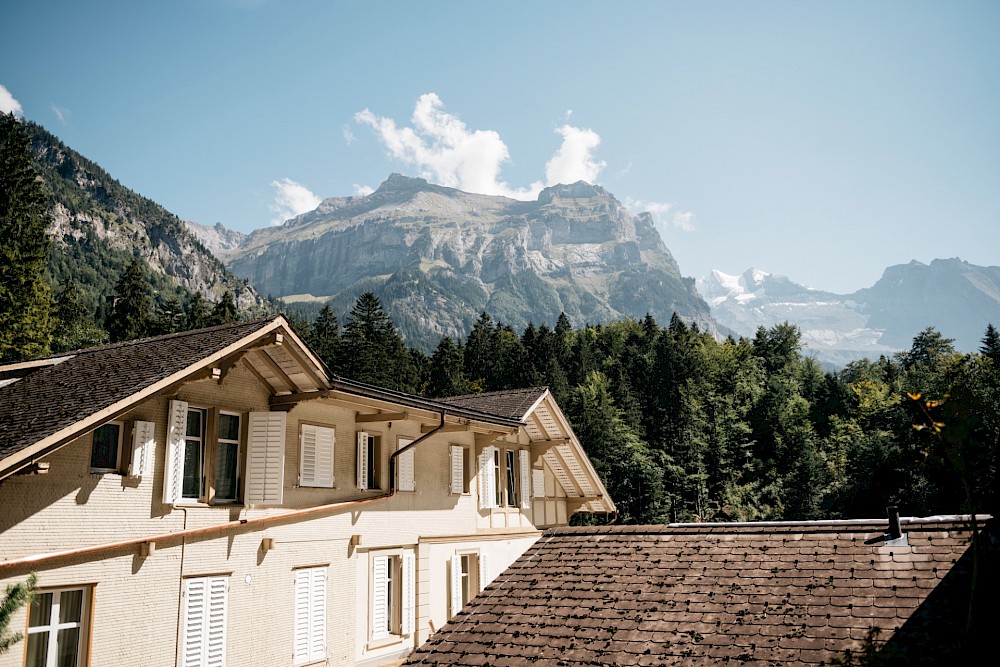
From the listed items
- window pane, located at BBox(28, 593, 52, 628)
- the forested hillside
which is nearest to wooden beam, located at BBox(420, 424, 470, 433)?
window pane, located at BBox(28, 593, 52, 628)

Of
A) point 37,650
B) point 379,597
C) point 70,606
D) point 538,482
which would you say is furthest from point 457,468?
point 37,650

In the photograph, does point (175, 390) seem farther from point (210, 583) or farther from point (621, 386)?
point (621, 386)

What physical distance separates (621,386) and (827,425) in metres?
25.1

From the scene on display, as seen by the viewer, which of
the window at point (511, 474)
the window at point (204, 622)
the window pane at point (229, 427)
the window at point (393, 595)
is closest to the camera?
the window at point (204, 622)

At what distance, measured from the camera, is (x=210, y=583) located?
14.6m

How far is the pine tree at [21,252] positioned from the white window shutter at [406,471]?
3145 cm

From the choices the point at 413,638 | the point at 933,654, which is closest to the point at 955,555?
the point at 933,654

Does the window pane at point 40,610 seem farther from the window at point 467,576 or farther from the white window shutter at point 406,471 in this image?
the window at point 467,576

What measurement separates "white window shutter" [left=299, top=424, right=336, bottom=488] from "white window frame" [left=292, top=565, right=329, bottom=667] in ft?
6.63

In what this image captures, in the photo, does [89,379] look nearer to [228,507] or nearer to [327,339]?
[228,507]

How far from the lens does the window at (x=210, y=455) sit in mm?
14383

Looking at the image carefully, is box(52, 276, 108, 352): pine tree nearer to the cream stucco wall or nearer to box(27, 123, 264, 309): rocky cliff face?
the cream stucco wall

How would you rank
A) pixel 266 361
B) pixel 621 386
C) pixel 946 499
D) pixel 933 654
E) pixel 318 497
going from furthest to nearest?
pixel 621 386
pixel 946 499
pixel 318 497
pixel 266 361
pixel 933 654

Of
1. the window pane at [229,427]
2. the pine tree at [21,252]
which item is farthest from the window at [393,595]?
the pine tree at [21,252]
